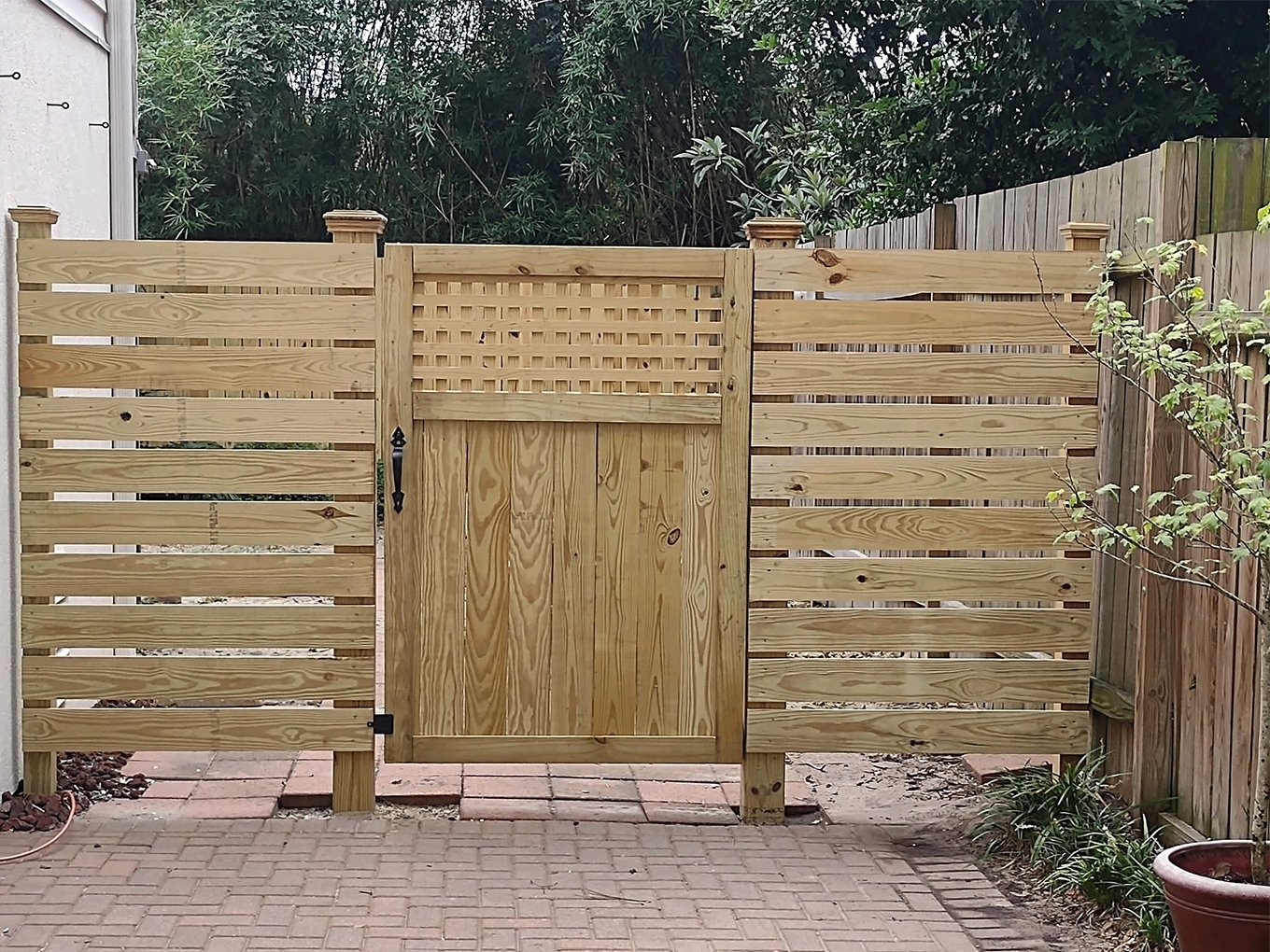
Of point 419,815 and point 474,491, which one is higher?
point 474,491

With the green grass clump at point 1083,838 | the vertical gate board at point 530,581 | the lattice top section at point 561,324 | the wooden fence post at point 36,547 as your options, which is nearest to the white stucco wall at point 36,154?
the wooden fence post at point 36,547

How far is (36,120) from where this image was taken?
5203 millimetres

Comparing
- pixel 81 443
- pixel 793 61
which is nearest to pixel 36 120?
pixel 81 443

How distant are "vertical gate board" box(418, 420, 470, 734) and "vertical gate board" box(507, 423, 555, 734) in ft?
0.53

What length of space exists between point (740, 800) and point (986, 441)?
1.47 metres

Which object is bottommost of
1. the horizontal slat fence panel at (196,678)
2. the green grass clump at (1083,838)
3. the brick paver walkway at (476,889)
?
the brick paver walkway at (476,889)

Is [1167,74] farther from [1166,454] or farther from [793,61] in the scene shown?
[1166,454]

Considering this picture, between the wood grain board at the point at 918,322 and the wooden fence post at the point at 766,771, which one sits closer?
the wood grain board at the point at 918,322

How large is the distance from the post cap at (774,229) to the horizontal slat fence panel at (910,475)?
2.37 feet

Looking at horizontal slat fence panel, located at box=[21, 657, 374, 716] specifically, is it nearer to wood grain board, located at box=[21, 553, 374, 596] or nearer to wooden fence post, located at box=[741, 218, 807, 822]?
wood grain board, located at box=[21, 553, 374, 596]

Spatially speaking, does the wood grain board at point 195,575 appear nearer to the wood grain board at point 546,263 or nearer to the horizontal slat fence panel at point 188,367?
the horizontal slat fence panel at point 188,367

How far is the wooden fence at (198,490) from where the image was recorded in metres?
4.49

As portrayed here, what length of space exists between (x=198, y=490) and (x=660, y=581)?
4.93ft

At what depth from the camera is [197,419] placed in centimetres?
451
